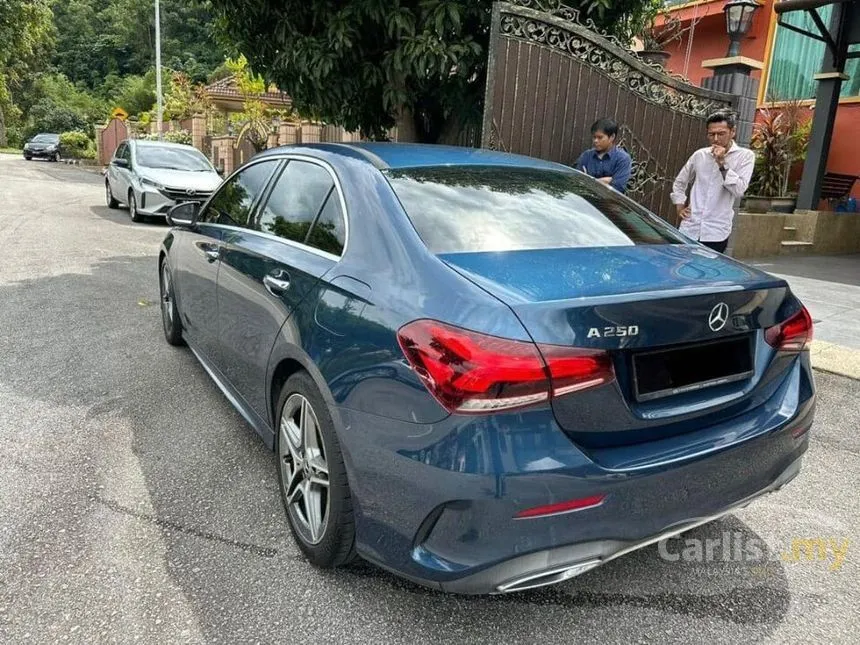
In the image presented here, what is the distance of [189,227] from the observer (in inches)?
167

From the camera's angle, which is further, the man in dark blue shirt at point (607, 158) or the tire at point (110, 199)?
the tire at point (110, 199)

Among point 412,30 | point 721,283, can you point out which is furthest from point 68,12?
point 721,283

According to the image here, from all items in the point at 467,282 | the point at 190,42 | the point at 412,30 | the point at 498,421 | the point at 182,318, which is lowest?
the point at 182,318

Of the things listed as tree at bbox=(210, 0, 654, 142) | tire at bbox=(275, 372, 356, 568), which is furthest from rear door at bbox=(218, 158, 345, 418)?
tree at bbox=(210, 0, 654, 142)

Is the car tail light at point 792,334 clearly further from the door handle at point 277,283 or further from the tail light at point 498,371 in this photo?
the door handle at point 277,283

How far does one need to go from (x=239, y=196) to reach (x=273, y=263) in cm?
106

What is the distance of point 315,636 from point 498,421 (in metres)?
0.99

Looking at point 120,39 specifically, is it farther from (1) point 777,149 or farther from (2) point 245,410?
(2) point 245,410

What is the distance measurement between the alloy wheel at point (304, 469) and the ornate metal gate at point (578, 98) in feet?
12.9

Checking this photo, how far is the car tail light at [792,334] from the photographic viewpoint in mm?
2322

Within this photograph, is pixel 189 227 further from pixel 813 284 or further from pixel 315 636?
pixel 813 284

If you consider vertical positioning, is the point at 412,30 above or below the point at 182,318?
above

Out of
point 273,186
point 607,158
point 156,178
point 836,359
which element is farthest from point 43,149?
point 836,359

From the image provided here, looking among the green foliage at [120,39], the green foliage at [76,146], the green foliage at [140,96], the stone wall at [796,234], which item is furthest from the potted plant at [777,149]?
the green foliage at [120,39]
